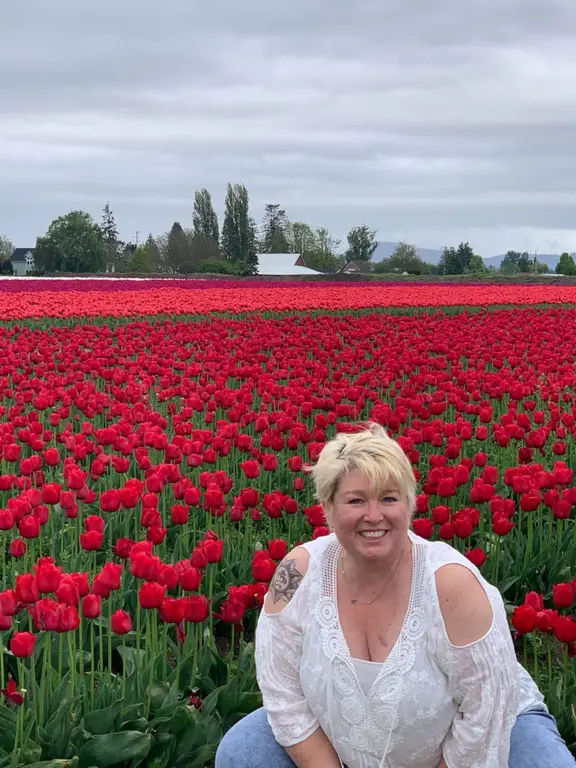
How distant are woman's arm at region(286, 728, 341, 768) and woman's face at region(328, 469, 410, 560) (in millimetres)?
585

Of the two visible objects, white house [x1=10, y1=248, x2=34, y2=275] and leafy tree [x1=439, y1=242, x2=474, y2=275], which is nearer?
leafy tree [x1=439, y1=242, x2=474, y2=275]

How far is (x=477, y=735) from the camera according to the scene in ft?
8.64

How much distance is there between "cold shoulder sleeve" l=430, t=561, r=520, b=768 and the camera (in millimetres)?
2592

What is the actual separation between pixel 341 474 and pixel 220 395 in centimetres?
534

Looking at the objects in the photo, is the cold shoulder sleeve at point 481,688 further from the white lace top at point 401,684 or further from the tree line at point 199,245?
the tree line at point 199,245

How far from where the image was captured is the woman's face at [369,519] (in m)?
2.73

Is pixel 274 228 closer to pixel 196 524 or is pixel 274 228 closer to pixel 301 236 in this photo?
pixel 301 236

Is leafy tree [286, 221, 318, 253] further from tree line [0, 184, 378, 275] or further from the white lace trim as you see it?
the white lace trim

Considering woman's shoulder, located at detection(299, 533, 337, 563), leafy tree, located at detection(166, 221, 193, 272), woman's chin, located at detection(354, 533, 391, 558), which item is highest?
leafy tree, located at detection(166, 221, 193, 272)

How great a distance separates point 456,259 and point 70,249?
36546mm

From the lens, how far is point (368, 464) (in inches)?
107

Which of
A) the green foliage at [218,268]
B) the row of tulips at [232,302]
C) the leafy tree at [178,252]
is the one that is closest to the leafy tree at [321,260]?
the leafy tree at [178,252]

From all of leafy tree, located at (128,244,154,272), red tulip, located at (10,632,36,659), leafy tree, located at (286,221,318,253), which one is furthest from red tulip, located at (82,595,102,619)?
leafy tree, located at (286,221,318,253)

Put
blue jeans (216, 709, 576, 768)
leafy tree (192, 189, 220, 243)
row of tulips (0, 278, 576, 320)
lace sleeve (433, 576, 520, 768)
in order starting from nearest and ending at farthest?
lace sleeve (433, 576, 520, 768), blue jeans (216, 709, 576, 768), row of tulips (0, 278, 576, 320), leafy tree (192, 189, 220, 243)
